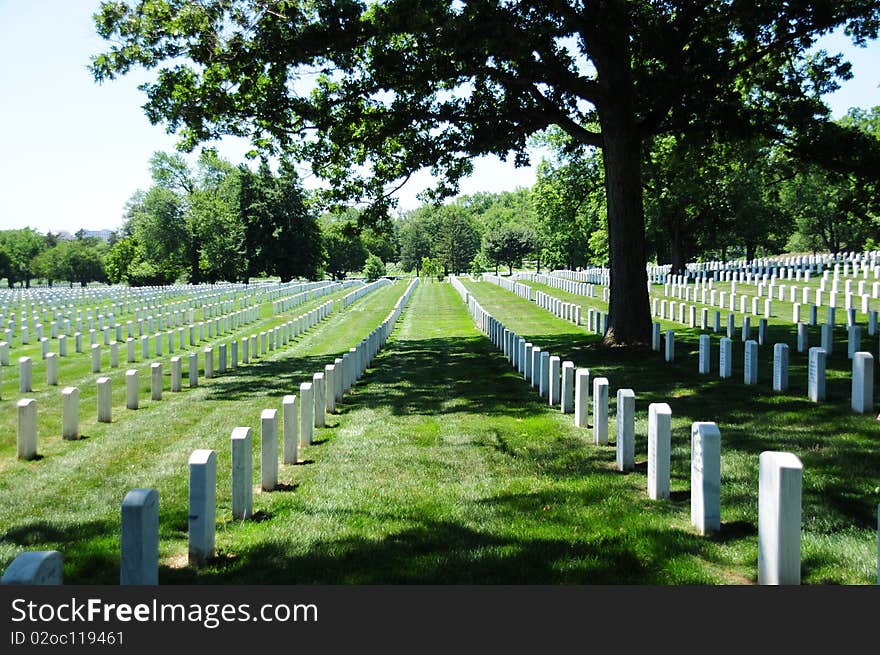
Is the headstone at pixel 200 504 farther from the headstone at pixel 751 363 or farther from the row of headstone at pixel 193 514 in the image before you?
the headstone at pixel 751 363

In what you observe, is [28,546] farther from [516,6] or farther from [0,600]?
[516,6]

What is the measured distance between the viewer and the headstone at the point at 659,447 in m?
6.73

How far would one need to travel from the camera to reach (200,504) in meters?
5.33

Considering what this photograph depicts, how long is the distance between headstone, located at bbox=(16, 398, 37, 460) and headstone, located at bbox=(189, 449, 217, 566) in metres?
5.94

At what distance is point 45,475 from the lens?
29.2ft

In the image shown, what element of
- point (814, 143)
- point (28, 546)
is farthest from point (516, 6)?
point (28, 546)

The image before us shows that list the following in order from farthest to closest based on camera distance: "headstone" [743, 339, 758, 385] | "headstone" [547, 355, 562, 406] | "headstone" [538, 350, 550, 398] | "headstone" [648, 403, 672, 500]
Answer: "headstone" [538, 350, 550, 398]
"headstone" [743, 339, 758, 385]
"headstone" [547, 355, 562, 406]
"headstone" [648, 403, 672, 500]

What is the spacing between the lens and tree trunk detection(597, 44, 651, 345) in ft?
57.5

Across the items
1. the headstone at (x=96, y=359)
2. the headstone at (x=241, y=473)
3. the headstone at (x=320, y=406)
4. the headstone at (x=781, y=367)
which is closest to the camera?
the headstone at (x=241, y=473)

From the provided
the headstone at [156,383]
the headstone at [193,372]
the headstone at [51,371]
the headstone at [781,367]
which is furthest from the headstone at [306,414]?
the headstone at [51,371]

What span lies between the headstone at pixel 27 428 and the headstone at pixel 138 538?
689cm

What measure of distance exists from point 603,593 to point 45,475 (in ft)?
23.9

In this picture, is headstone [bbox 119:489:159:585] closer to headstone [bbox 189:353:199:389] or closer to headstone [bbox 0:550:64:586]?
headstone [bbox 0:550:64:586]

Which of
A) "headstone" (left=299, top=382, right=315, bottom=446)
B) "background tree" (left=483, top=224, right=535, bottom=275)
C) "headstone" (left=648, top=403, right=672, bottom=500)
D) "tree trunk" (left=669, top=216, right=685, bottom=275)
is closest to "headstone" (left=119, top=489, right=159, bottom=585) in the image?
"headstone" (left=648, top=403, right=672, bottom=500)
